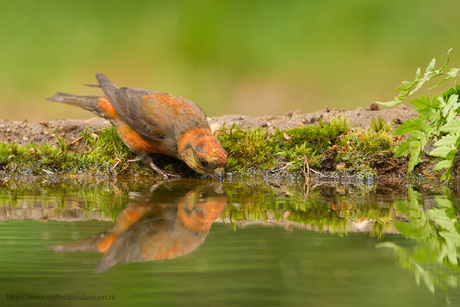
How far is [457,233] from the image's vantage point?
3295 millimetres

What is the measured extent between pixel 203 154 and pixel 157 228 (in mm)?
2809

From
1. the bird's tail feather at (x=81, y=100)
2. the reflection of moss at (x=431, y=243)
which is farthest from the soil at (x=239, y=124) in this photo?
the reflection of moss at (x=431, y=243)

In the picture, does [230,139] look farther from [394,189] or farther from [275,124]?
[394,189]

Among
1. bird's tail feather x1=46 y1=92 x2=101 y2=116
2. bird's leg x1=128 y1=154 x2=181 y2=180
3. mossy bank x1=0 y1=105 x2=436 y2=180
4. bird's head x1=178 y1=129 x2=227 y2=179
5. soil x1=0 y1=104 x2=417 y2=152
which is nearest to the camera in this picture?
bird's head x1=178 y1=129 x2=227 y2=179

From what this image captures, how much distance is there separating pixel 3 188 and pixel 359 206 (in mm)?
3280

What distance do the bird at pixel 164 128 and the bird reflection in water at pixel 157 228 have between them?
1.00 m

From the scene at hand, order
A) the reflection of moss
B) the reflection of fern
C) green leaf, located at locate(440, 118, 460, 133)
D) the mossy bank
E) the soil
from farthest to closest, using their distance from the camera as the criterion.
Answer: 1. the soil
2. the mossy bank
3. the reflection of fern
4. green leaf, located at locate(440, 118, 460, 133)
5. the reflection of moss

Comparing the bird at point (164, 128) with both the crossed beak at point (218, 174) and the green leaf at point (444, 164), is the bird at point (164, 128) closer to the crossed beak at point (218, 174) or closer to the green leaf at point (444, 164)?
the crossed beak at point (218, 174)

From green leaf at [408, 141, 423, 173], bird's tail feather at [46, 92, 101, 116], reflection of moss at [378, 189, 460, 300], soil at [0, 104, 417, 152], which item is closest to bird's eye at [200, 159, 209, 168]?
soil at [0, 104, 417, 152]

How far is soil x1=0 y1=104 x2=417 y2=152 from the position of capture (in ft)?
24.1

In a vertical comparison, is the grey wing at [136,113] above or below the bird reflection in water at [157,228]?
above

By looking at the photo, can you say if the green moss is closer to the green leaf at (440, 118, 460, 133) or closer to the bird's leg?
the bird's leg

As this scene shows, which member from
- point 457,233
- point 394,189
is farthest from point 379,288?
point 394,189

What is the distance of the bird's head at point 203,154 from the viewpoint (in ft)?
20.3
